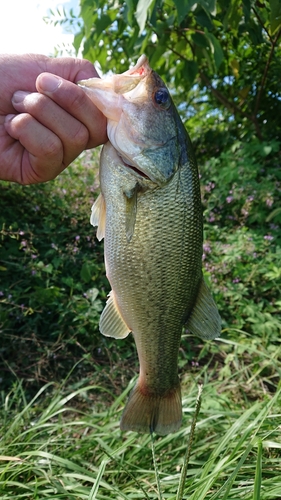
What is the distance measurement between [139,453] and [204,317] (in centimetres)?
112

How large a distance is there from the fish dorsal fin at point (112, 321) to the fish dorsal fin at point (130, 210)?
32 centimetres

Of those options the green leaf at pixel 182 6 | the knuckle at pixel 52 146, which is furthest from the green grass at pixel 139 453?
the green leaf at pixel 182 6

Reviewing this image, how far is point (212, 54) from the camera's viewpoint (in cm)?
363

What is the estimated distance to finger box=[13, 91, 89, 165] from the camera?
127cm

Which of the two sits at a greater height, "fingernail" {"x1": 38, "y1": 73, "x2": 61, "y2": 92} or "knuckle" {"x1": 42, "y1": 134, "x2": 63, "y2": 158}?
"fingernail" {"x1": 38, "y1": 73, "x2": 61, "y2": 92}

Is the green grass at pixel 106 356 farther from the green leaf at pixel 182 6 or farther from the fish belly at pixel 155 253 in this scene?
the green leaf at pixel 182 6

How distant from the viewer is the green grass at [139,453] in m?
1.68

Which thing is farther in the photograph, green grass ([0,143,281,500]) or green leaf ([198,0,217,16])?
green leaf ([198,0,217,16])

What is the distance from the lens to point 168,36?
3.50 meters

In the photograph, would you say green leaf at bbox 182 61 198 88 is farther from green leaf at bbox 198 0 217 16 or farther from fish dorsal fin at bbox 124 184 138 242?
fish dorsal fin at bbox 124 184 138 242

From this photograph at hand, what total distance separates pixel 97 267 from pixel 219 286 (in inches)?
45.9

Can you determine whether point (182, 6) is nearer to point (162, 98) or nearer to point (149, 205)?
point (162, 98)

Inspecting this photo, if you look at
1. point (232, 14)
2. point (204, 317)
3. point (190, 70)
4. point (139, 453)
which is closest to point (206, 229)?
point (190, 70)


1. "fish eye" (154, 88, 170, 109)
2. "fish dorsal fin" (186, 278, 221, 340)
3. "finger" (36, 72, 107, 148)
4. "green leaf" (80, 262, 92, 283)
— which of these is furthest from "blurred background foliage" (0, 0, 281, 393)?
"fish dorsal fin" (186, 278, 221, 340)
